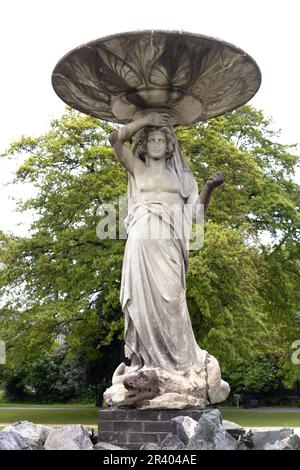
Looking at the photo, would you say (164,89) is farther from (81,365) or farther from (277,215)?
(81,365)

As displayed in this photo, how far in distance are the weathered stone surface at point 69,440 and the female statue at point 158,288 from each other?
0.79m

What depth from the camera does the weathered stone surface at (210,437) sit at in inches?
218

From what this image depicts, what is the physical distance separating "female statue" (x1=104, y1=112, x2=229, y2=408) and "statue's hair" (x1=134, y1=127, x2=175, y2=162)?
0.04 feet

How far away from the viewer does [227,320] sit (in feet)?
64.8

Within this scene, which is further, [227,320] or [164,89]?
[227,320]

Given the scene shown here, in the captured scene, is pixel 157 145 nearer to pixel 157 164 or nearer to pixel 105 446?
pixel 157 164

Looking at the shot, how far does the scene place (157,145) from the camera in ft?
25.7

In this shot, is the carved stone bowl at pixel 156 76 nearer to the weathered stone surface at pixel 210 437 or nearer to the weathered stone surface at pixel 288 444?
the weathered stone surface at pixel 210 437

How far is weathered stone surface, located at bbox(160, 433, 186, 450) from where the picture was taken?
5805mm

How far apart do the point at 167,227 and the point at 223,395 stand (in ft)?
6.46

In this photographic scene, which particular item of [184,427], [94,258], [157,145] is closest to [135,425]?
[184,427]

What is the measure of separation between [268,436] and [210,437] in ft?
3.70
